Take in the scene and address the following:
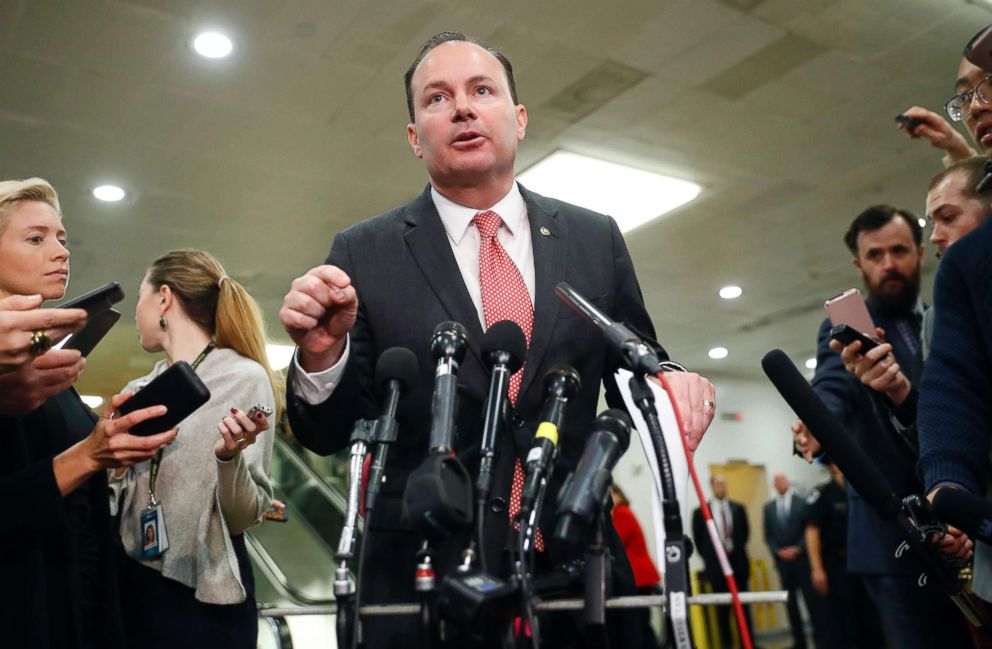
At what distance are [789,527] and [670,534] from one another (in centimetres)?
905

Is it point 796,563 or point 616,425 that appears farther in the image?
point 796,563

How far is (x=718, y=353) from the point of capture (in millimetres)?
14609

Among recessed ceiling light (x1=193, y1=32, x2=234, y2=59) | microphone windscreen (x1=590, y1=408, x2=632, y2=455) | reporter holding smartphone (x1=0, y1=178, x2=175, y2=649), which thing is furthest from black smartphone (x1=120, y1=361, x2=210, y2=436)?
recessed ceiling light (x1=193, y1=32, x2=234, y2=59)

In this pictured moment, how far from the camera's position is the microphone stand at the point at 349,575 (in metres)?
1.06

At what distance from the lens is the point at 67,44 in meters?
5.11

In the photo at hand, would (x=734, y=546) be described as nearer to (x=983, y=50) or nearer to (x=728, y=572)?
(x=983, y=50)

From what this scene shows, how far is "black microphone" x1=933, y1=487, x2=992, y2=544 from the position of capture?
1.32 metres

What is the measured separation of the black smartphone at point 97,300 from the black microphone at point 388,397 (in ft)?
3.53

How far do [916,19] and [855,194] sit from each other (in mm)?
2971

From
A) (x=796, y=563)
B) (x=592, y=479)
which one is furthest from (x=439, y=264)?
(x=796, y=563)

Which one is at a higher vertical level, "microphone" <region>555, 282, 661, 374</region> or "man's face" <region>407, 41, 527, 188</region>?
"man's face" <region>407, 41, 527, 188</region>

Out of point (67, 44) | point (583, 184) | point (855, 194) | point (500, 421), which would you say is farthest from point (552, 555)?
point (855, 194)

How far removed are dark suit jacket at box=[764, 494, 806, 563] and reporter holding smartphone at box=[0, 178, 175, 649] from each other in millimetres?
6629

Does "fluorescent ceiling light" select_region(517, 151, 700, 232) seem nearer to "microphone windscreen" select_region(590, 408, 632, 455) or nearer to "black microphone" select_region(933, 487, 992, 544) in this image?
"black microphone" select_region(933, 487, 992, 544)
